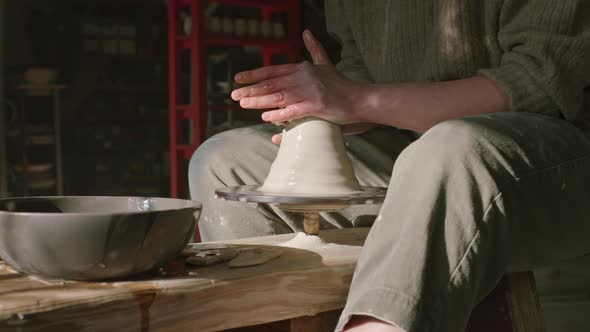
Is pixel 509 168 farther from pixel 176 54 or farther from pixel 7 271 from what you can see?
pixel 176 54

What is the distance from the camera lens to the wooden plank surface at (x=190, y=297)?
25.6 inches

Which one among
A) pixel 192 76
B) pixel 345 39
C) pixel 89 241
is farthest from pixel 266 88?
pixel 192 76

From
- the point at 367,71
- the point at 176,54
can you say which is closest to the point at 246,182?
the point at 367,71

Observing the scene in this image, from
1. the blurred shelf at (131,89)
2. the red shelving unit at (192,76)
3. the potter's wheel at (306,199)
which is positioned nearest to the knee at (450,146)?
the potter's wheel at (306,199)

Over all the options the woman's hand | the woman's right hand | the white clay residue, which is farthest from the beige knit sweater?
the white clay residue

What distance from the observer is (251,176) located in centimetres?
136

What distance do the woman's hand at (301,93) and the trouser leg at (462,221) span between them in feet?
0.84

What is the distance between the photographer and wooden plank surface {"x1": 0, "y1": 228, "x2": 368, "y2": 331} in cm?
65

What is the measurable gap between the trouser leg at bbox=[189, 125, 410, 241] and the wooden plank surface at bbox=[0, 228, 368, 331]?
0.40 meters

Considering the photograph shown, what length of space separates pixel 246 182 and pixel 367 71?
18.9 inches

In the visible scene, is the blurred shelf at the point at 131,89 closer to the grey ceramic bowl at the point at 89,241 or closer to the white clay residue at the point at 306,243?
the white clay residue at the point at 306,243

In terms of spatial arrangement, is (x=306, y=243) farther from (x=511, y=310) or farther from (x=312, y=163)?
(x=511, y=310)

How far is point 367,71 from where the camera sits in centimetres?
165

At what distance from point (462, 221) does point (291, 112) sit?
40 centimetres
